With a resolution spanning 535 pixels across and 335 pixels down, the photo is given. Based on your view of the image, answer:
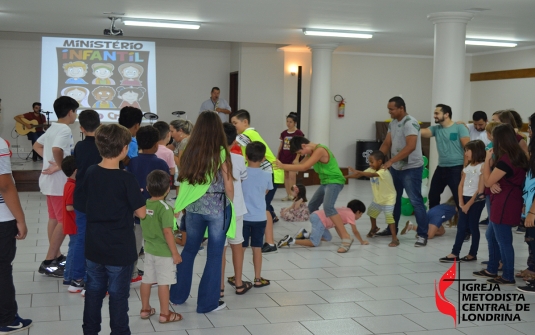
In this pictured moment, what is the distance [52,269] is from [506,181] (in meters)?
3.92

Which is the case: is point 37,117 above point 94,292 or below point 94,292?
above

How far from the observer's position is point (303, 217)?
8.09m

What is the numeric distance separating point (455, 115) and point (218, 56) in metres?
8.16

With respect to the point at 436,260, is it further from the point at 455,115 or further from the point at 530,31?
the point at 530,31

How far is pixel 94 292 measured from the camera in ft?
10.8

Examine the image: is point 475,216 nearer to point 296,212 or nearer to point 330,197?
point 330,197

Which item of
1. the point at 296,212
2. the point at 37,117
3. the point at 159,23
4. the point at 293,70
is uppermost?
the point at 159,23

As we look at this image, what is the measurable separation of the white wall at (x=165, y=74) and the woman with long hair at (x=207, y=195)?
1077 cm

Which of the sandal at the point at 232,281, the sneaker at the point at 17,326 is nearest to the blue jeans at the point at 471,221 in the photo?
the sandal at the point at 232,281

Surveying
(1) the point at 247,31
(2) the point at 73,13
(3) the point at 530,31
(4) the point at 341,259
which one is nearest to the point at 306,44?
(1) the point at 247,31

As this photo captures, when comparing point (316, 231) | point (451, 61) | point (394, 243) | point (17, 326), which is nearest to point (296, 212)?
point (316, 231)

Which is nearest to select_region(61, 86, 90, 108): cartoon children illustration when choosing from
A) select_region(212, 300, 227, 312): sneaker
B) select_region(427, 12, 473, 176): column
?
select_region(427, 12, 473, 176): column

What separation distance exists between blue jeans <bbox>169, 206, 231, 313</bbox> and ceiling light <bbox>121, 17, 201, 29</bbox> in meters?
6.61

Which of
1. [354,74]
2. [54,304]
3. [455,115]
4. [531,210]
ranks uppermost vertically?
[354,74]
